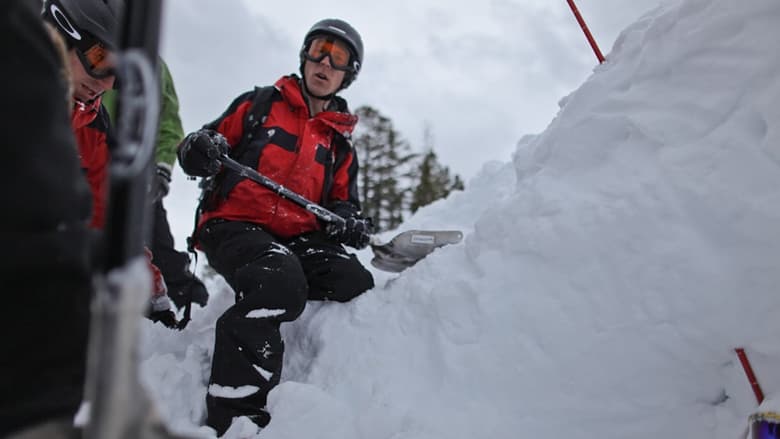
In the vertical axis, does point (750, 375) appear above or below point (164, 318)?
below

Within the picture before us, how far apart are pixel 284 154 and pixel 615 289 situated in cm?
254

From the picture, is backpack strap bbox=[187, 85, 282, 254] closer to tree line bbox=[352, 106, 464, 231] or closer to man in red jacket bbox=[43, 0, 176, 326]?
man in red jacket bbox=[43, 0, 176, 326]

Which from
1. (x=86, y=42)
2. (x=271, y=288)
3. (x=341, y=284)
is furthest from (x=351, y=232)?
(x=86, y=42)

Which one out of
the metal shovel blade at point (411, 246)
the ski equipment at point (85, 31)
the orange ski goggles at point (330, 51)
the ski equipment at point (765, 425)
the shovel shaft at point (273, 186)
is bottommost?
the ski equipment at point (765, 425)

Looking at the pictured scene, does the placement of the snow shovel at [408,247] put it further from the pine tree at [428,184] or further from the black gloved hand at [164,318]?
the pine tree at [428,184]

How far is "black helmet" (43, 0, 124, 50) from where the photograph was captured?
9.25 ft

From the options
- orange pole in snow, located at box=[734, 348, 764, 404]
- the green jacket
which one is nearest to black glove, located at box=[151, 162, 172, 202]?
the green jacket

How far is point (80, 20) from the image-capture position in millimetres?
2828

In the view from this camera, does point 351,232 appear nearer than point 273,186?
No

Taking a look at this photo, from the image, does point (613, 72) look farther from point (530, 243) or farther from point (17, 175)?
point (17, 175)

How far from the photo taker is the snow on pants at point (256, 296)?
8.62 feet

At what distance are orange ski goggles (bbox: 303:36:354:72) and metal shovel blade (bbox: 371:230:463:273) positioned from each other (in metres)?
1.55

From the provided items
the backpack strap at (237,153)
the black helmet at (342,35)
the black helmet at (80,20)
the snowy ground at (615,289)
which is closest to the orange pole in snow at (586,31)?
the snowy ground at (615,289)

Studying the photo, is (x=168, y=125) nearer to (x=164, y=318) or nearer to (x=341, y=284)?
(x=164, y=318)
